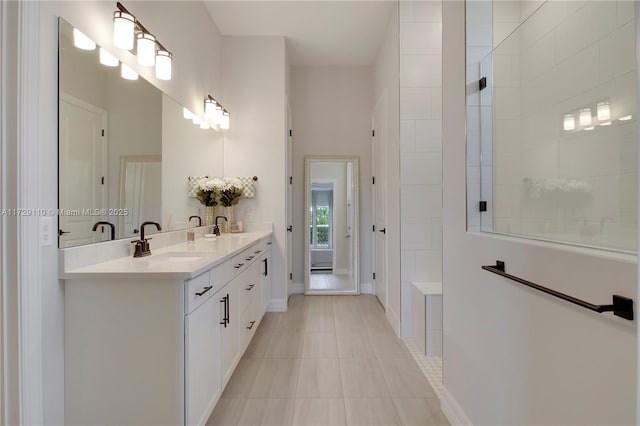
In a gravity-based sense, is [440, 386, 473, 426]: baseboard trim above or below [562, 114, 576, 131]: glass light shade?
below

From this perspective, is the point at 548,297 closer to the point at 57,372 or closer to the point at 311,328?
the point at 57,372

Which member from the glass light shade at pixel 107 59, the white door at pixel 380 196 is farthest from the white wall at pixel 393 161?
the glass light shade at pixel 107 59

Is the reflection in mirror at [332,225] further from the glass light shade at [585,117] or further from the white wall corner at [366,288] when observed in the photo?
the glass light shade at [585,117]

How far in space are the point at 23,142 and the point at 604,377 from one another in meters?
2.00

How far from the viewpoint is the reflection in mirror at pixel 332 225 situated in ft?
14.5

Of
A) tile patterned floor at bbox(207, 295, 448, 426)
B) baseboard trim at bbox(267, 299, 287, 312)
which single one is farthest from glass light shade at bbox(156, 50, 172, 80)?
baseboard trim at bbox(267, 299, 287, 312)

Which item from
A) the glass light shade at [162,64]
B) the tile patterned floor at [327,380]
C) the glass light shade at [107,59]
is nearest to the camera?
the glass light shade at [107,59]

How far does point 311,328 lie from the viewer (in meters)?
3.14

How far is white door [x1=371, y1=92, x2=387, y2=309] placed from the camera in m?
3.62

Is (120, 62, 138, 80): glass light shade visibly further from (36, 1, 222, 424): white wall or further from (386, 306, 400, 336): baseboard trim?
(386, 306, 400, 336): baseboard trim

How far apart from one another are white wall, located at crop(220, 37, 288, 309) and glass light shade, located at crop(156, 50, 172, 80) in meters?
1.48

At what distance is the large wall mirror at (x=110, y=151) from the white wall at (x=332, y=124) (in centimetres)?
204

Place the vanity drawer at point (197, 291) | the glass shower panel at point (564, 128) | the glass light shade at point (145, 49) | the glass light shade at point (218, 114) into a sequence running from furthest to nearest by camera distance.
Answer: the glass light shade at point (218, 114), the glass light shade at point (145, 49), the vanity drawer at point (197, 291), the glass shower panel at point (564, 128)

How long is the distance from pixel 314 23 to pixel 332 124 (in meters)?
1.32
